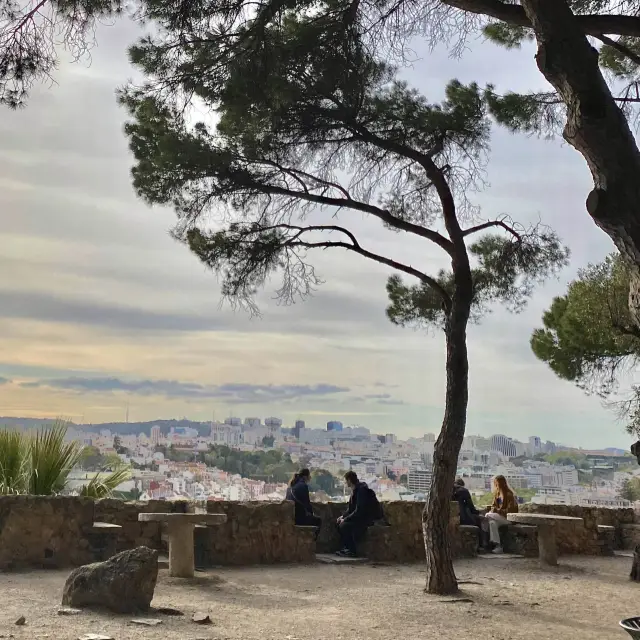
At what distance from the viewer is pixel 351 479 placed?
9.02 metres

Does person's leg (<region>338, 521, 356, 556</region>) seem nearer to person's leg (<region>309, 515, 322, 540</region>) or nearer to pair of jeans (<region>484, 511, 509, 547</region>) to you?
person's leg (<region>309, 515, 322, 540</region>)

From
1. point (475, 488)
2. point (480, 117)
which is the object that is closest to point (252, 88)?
point (480, 117)

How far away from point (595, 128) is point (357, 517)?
646cm

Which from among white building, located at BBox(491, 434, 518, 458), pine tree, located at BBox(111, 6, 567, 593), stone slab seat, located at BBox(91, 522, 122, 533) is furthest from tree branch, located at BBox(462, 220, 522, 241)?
white building, located at BBox(491, 434, 518, 458)

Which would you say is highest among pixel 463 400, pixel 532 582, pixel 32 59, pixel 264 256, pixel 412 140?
pixel 412 140

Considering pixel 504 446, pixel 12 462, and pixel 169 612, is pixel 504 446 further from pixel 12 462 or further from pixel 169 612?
pixel 169 612

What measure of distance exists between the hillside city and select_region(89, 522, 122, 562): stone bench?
99cm

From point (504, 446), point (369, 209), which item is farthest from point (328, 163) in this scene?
point (504, 446)

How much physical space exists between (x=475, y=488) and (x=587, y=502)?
1.68 m

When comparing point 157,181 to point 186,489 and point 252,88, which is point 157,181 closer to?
point 252,88

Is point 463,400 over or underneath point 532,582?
over

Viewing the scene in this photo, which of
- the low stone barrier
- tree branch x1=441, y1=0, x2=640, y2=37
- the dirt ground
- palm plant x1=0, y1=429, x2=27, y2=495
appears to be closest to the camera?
tree branch x1=441, y1=0, x2=640, y2=37

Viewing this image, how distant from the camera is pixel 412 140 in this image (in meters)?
7.27

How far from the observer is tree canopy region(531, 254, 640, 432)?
9.30 metres
